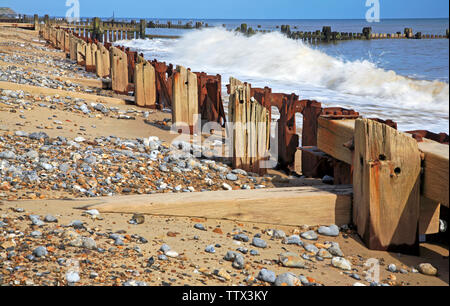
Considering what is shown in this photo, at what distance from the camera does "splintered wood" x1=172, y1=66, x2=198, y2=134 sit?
7590mm

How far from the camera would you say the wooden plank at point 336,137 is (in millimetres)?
3637

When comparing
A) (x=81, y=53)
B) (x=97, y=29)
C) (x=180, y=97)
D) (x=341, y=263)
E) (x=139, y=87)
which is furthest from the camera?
(x=97, y=29)

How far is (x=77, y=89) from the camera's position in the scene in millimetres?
11727

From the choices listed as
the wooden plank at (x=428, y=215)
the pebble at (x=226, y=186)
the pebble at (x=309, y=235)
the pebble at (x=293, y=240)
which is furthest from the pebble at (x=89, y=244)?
the pebble at (x=226, y=186)

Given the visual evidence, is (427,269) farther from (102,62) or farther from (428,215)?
(102,62)

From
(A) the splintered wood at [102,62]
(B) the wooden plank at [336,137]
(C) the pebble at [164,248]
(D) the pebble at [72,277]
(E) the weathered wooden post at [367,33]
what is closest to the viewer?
(D) the pebble at [72,277]

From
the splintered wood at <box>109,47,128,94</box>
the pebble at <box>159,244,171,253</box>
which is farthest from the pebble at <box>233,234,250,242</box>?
the splintered wood at <box>109,47,128,94</box>

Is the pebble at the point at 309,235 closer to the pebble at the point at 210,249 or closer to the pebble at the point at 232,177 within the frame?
the pebble at the point at 210,249

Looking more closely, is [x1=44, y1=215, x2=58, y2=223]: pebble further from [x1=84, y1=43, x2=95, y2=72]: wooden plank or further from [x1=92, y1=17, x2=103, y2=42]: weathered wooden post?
[x1=92, y1=17, x2=103, y2=42]: weathered wooden post

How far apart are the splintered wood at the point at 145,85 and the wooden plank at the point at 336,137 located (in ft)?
20.4

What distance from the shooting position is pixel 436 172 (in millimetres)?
2836

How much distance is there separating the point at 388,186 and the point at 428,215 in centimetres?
51

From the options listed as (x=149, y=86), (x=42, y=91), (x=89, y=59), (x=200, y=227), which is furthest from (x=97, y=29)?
(x=200, y=227)

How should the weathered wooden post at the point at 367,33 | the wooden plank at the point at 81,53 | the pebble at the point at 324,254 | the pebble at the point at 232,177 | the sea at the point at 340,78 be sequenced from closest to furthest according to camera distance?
the pebble at the point at 324,254 → the pebble at the point at 232,177 → the sea at the point at 340,78 → the wooden plank at the point at 81,53 → the weathered wooden post at the point at 367,33
